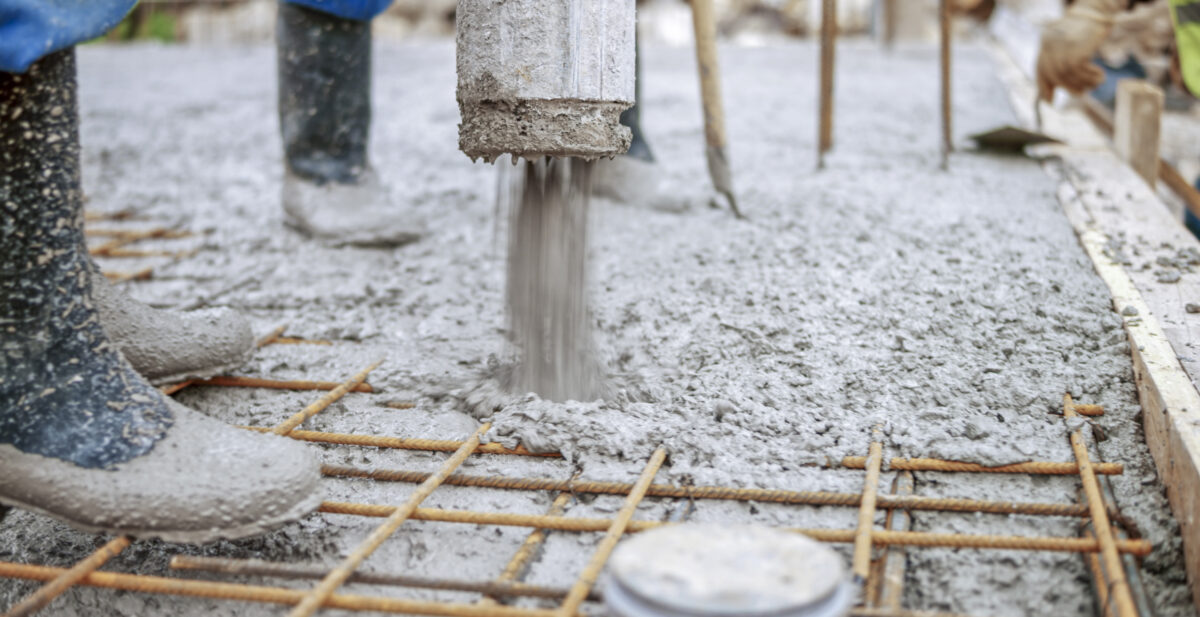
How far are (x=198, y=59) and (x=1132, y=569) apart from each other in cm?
535

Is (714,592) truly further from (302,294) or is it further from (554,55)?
(302,294)

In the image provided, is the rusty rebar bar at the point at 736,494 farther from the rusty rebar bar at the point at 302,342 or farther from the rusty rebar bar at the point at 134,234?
the rusty rebar bar at the point at 134,234

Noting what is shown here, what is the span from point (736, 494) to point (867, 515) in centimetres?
17

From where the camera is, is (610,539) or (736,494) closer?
(610,539)

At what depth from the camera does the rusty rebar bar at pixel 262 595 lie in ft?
3.13

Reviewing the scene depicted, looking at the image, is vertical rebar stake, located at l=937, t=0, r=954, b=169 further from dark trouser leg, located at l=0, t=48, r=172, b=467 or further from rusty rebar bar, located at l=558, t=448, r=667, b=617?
dark trouser leg, located at l=0, t=48, r=172, b=467

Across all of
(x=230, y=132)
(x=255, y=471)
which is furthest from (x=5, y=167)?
(x=230, y=132)

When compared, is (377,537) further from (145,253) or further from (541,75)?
(145,253)

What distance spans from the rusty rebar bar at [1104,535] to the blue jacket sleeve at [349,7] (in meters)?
1.68

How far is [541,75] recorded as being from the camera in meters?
1.25

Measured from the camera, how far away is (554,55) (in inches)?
49.6

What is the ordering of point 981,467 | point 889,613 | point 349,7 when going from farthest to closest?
point 349,7
point 981,467
point 889,613

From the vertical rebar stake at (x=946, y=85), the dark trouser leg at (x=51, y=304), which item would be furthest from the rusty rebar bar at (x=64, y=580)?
the vertical rebar stake at (x=946, y=85)

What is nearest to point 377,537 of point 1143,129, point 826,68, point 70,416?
point 70,416
